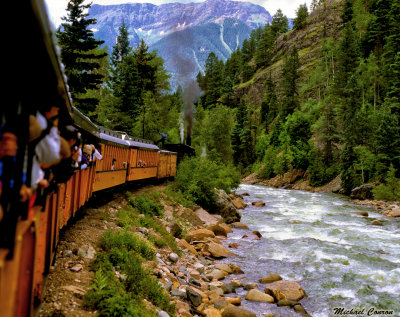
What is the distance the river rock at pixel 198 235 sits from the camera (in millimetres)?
13217

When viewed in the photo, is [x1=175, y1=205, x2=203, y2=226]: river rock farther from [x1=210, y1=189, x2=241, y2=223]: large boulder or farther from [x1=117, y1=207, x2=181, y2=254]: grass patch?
[x1=117, y1=207, x2=181, y2=254]: grass patch

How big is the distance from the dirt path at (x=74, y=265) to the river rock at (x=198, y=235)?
3.82 metres

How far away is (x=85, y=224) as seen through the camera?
29.1ft

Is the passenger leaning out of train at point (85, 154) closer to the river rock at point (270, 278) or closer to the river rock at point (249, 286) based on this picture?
the river rock at point (249, 286)

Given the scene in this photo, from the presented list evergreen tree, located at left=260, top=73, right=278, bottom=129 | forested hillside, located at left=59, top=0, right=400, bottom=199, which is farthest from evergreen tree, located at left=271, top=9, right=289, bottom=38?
evergreen tree, located at left=260, top=73, right=278, bottom=129

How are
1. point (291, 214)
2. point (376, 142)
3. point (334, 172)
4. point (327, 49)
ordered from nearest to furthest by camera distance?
1. point (291, 214)
2. point (376, 142)
3. point (334, 172)
4. point (327, 49)

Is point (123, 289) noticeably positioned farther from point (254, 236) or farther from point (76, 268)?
point (254, 236)

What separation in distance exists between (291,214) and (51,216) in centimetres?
2020

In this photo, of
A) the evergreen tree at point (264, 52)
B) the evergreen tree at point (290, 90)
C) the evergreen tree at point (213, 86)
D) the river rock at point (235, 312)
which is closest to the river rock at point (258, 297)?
the river rock at point (235, 312)

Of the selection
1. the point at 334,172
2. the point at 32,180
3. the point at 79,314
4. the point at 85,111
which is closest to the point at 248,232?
the point at 79,314

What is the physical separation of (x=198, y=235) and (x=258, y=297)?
545 centimetres

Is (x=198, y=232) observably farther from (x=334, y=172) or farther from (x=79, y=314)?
(x=334, y=172)

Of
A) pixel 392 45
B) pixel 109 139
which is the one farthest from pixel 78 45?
pixel 392 45

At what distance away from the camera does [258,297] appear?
8445mm
